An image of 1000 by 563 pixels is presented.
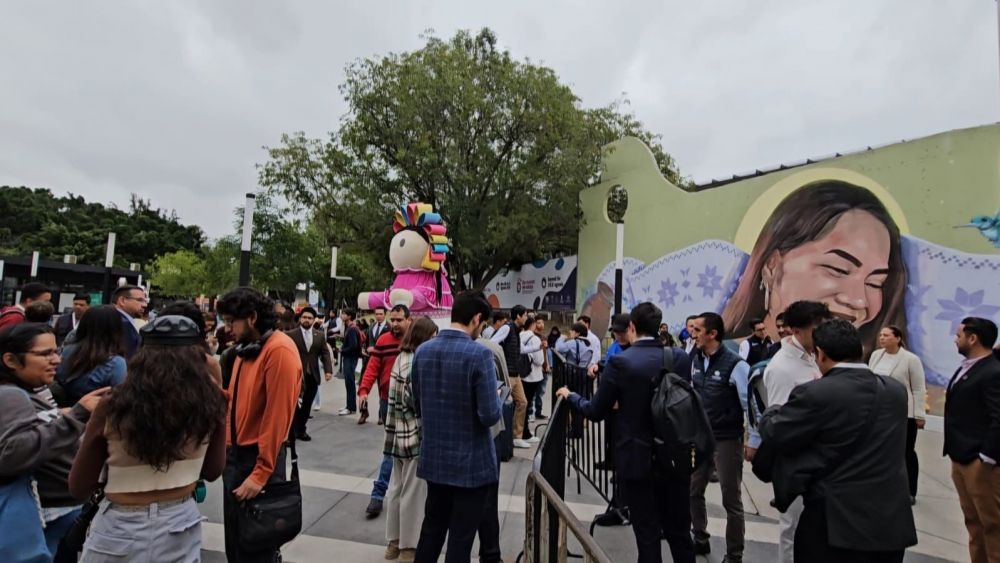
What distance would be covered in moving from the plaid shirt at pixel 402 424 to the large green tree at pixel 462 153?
11969 millimetres

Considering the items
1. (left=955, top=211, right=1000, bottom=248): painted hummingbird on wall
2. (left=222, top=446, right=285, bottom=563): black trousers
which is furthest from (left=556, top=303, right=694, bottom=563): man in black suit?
(left=955, top=211, right=1000, bottom=248): painted hummingbird on wall

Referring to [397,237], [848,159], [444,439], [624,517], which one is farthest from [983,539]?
[397,237]

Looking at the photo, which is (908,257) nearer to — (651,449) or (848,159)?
(848,159)

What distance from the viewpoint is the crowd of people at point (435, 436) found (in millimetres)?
2006

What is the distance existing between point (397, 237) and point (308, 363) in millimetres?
5603

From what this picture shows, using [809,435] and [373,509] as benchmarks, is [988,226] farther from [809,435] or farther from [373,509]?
[373,509]

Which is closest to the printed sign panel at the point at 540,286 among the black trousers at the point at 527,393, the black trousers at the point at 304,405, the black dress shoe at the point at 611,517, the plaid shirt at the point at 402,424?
the black trousers at the point at 527,393

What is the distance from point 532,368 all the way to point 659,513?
13.0ft

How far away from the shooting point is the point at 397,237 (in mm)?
12062

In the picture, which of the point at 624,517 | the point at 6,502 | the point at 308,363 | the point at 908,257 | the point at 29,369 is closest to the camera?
the point at 6,502

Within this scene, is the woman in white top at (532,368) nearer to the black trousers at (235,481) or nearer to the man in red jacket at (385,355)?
the man in red jacket at (385,355)

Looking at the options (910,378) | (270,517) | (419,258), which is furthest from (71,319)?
(910,378)

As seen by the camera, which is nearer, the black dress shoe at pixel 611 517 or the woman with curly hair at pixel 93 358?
the woman with curly hair at pixel 93 358

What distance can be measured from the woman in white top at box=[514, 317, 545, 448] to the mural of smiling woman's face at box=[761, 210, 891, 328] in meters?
5.42
